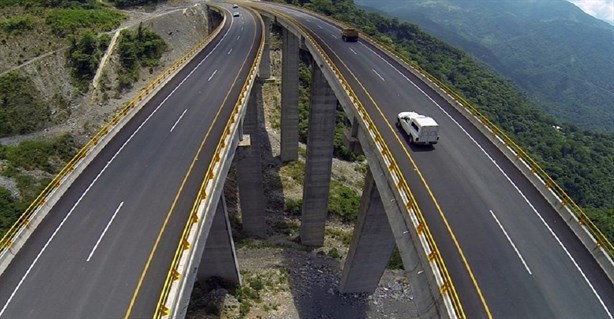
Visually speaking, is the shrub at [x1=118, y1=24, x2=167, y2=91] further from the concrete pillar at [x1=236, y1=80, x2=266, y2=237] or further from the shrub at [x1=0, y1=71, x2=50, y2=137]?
the concrete pillar at [x1=236, y1=80, x2=266, y2=237]

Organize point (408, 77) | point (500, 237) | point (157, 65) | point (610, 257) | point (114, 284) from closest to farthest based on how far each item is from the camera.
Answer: point (114, 284) < point (610, 257) < point (500, 237) < point (408, 77) < point (157, 65)

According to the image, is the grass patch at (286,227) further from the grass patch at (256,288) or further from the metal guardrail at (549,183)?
the metal guardrail at (549,183)

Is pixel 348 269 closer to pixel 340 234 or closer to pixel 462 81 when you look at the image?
pixel 340 234

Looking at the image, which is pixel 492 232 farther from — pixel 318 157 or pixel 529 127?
pixel 529 127

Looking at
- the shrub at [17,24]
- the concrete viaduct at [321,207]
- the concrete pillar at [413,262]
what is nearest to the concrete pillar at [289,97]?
the concrete viaduct at [321,207]

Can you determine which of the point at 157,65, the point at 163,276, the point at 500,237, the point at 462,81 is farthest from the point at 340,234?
the point at 462,81

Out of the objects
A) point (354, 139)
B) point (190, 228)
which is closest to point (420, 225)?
point (190, 228)
